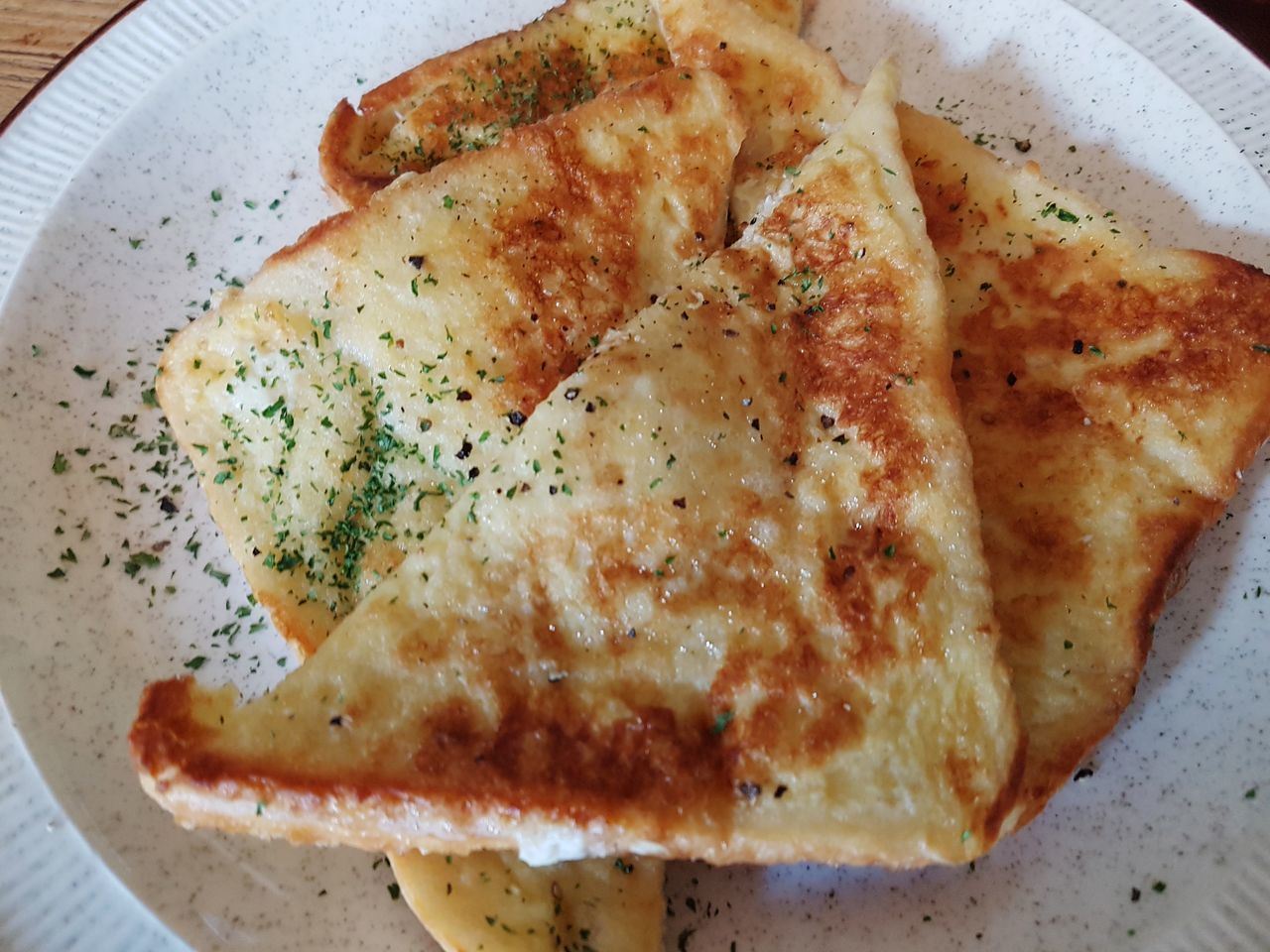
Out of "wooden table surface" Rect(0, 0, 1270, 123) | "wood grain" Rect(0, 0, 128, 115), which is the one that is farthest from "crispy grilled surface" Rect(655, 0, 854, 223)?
"wood grain" Rect(0, 0, 128, 115)

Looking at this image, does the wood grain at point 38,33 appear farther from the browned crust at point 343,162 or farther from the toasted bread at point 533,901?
the toasted bread at point 533,901

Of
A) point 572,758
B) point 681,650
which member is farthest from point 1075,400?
point 572,758

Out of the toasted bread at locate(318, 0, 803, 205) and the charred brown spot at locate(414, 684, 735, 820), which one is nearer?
the charred brown spot at locate(414, 684, 735, 820)

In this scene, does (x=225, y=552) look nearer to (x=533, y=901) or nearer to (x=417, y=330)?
(x=417, y=330)

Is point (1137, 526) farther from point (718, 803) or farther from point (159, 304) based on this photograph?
point (159, 304)

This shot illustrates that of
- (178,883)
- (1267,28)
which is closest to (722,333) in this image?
(178,883)

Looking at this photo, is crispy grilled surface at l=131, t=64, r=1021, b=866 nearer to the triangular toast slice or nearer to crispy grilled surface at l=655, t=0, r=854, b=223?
the triangular toast slice

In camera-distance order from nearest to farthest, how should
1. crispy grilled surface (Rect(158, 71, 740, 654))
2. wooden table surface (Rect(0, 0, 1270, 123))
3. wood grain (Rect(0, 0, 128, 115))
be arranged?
1. crispy grilled surface (Rect(158, 71, 740, 654))
2. wooden table surface (Rect(0, 0, 1270, 123))
3. wood grain (Rect(0, 0, 128, 115))
